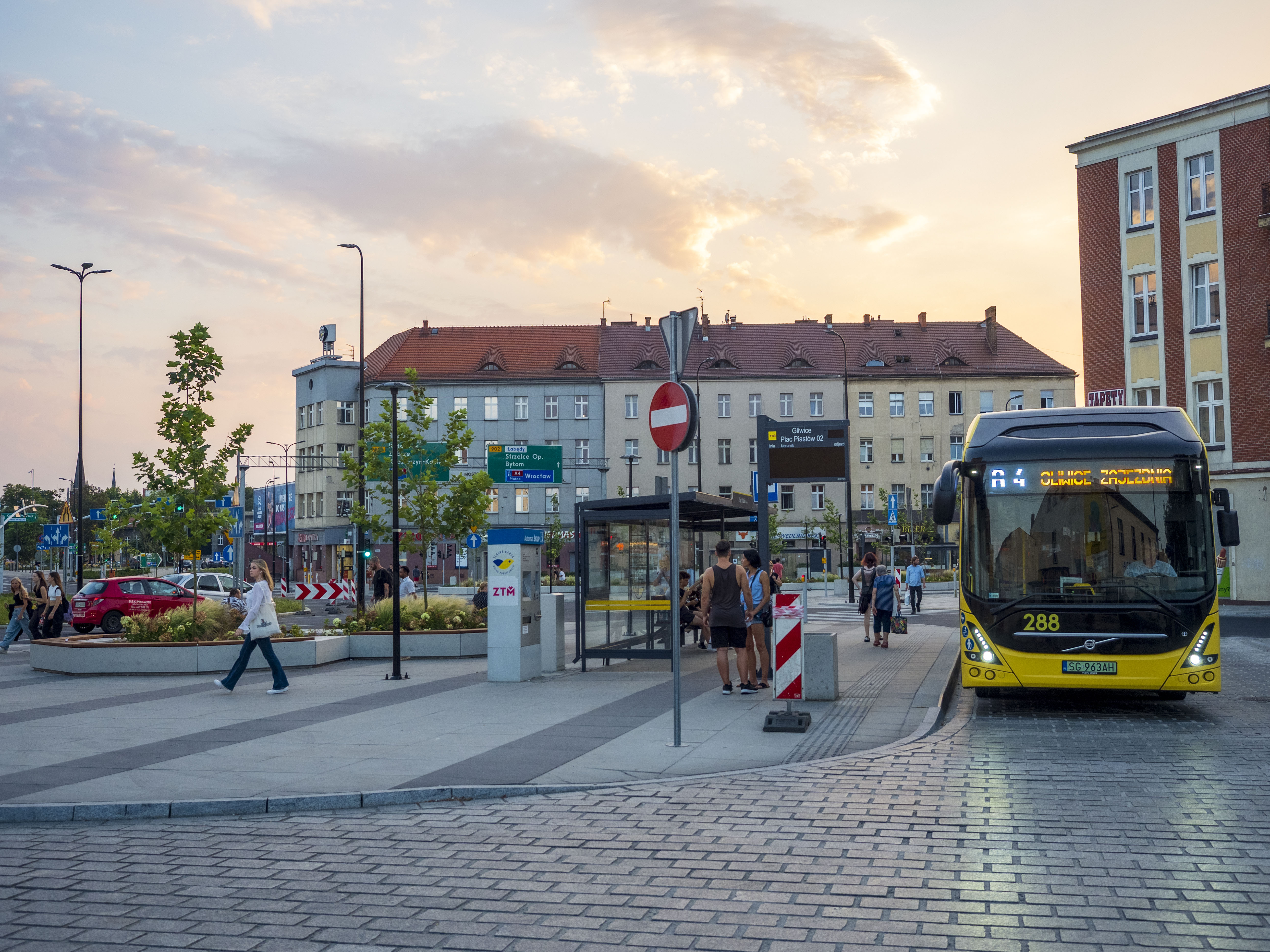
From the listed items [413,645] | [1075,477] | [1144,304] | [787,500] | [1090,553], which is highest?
[1144,304]

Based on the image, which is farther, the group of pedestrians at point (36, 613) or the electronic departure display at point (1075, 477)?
the group of pedestrians at point (36, 613)

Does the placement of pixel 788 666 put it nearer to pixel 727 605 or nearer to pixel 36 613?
pixel 727 605

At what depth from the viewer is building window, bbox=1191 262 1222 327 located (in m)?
37.8

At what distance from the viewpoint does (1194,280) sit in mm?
38312

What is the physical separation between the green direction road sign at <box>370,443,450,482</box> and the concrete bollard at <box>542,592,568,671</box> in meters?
8.75

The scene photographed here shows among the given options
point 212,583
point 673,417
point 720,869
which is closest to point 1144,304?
point 212,583

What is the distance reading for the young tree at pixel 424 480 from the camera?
84.7 ft

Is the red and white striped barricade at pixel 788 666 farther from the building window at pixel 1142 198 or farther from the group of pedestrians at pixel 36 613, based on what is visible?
the building window at pixel 1142 198

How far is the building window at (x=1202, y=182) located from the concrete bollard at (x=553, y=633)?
98.5ft

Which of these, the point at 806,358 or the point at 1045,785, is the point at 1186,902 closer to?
the point at 1045,785

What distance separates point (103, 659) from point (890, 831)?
1471 centimetres

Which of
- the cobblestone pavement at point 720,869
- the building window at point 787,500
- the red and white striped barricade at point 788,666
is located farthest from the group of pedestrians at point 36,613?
the building window at point 787,500

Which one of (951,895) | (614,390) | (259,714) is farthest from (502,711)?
(614,390)

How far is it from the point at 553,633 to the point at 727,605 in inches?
183
